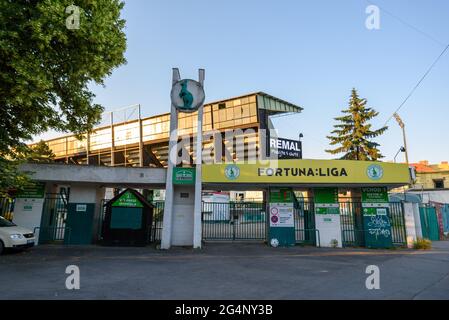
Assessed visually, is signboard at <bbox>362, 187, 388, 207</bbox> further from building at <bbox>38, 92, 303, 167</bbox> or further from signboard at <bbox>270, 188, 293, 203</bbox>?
building at <bbox>38, 92, 303, 167</bbox>

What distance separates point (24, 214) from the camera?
48.7 ft

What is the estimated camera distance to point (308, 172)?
556 inches

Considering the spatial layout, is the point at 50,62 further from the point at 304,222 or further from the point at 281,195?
the point at 304,222

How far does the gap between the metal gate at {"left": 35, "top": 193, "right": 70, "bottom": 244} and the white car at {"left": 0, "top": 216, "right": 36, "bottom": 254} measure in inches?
119

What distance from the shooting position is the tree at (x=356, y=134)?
3709 cm

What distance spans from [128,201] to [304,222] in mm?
9282

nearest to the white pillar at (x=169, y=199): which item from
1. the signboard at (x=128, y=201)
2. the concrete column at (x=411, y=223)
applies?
the signboard at (x=128, y=201)

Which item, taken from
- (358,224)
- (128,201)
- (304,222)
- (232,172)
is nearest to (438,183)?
(358,224)

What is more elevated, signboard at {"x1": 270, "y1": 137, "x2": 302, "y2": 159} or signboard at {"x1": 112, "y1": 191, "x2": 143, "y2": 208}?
signboard at {"x1": 270, "y1": 137, "x2": 302, "y2": 159}

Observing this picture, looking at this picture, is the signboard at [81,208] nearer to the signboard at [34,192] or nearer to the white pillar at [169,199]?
the signboard at [34,192]

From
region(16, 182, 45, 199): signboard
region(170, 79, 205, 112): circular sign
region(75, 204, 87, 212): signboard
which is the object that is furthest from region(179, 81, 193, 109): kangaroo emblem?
region(16, 182, 45, 199): signboard

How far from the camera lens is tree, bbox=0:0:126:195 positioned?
9.38 meters

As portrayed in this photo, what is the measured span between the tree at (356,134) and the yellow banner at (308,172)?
24.2 m

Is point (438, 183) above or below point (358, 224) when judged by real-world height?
above
